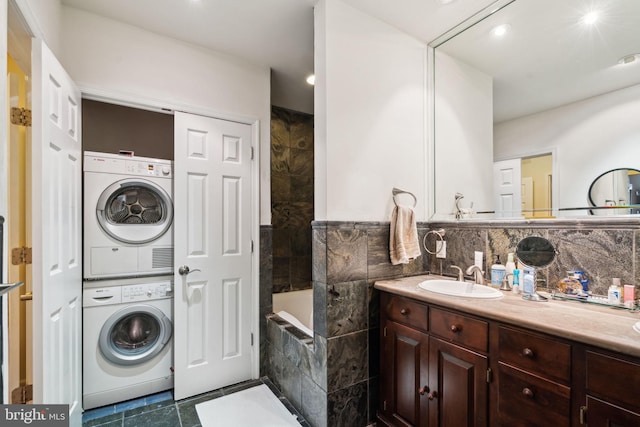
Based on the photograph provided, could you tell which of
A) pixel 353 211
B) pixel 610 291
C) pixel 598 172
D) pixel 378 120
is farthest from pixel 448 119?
pixel 610 291

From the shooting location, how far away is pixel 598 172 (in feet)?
4.83

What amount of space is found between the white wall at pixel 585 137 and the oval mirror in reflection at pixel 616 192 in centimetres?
3

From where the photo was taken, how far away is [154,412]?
6.33 feet

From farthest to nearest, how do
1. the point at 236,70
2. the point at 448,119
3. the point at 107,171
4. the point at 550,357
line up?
1. the point at 236,70
2. the point at 448,119
3. the point at 107,171
4. the point at 550,357

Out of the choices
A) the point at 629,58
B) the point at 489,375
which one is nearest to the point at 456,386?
the point at 489,375

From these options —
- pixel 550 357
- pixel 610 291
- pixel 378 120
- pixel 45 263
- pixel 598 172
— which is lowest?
pixel 550 357

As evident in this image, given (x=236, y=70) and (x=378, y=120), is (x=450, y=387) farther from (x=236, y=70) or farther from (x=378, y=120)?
(x=236, y=70)

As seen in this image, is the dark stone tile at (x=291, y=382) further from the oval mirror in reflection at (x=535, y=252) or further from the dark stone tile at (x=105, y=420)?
the oval mirror in reflection at (x=535, y=252)

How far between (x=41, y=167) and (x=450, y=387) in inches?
84.2

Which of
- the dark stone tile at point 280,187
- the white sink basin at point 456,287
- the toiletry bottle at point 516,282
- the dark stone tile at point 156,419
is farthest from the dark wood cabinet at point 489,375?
the dark stone tile at point 280,187

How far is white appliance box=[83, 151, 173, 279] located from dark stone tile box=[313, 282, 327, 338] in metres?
1.26

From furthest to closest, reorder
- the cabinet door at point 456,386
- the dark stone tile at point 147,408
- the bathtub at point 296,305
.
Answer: the bathtub at point 296,305 < the dark stone tile at point 147,408 < the cabinet door at point 456,386

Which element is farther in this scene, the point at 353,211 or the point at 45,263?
the point at 353,211

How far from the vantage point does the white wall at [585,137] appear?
4.54 feet
